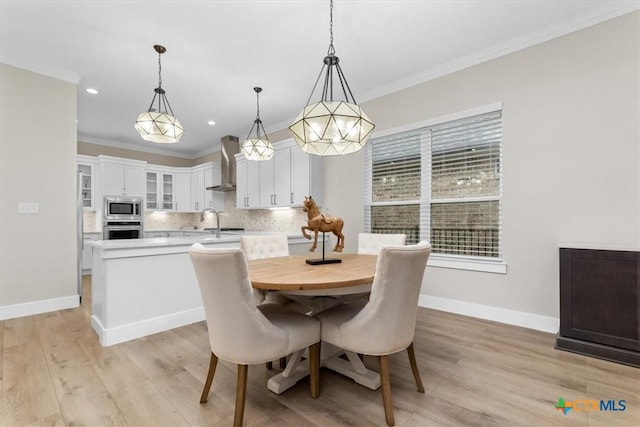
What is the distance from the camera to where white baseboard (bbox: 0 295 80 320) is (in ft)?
10.5

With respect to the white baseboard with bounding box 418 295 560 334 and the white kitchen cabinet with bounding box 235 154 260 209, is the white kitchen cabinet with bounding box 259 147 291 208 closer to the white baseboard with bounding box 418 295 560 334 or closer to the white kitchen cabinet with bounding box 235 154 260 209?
the white kitchen cabinet with bounding box 235 154 260 209

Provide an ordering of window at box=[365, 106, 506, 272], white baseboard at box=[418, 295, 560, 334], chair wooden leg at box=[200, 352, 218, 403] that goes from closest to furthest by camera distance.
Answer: chair wooden leg at box=[200, 352, 218, 403] → white baseboard at box=[418, 295, 560, 334] → window at box=[365, 106, 506, 272]

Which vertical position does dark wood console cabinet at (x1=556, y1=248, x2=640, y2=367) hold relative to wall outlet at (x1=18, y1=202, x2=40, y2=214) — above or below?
below

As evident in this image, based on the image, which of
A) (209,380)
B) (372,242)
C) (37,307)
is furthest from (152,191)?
(209,380)

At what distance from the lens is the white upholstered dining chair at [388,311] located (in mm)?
1486

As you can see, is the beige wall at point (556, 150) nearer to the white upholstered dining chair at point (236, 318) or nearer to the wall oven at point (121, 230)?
the white upholstered dining chair at point (236, 318)

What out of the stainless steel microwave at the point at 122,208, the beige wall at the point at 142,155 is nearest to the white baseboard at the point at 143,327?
the stainless steel microwave at the point at 122,208

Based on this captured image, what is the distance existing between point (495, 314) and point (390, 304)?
219cm

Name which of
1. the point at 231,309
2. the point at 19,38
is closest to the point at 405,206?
the point at 231,309

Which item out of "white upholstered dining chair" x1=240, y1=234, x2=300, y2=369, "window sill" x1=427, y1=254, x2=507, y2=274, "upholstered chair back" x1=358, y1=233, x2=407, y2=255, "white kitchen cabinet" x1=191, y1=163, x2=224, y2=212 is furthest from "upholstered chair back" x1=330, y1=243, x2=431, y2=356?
"white kitchen cabinet" x1=191, y1=163, x2=224, y2=212

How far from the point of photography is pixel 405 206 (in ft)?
12.7

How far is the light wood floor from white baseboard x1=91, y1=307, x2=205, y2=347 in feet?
0.28

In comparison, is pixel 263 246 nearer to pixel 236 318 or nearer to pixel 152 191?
pixel 236 318

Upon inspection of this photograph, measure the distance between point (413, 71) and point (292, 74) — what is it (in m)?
1.46
